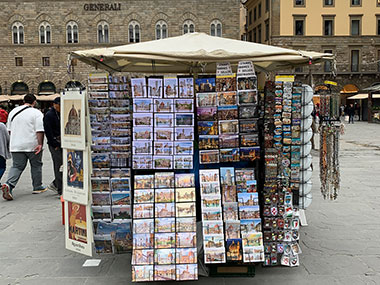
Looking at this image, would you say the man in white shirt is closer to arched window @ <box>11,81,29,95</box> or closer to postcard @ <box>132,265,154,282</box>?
postcard @ <box>132,265,154,282</box>

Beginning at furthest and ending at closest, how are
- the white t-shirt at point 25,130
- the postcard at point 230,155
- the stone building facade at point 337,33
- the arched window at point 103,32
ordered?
1. the stone building facade at point 337,33
2. the arched window at point 103,32
3. the white t-shirt at point 25,130
4. the postcard at point 230,155

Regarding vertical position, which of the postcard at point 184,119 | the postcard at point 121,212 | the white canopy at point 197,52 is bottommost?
the postcard at point 121,212

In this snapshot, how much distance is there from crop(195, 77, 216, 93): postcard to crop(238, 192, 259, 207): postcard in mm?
1083

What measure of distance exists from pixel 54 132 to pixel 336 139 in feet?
16.1

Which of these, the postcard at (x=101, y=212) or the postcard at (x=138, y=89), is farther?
the postcard at (x=101, y=212)

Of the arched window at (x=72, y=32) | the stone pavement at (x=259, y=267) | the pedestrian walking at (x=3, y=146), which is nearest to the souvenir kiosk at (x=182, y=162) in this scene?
the stone pavement at (x=259, y=267)

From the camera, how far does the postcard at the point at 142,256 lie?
3.78 m

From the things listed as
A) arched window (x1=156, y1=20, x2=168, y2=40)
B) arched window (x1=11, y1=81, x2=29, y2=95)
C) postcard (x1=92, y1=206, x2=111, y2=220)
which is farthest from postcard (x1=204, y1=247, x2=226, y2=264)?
arched window (x1=11, y1=81, x2=29, y2=95)

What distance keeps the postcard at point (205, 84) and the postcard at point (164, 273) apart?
67.9 inches

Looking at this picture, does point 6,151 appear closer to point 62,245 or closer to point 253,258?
point 62,245

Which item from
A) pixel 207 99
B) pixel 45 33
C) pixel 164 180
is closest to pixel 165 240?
pixel 164 180

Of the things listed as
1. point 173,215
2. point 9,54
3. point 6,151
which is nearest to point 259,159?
point 173,215

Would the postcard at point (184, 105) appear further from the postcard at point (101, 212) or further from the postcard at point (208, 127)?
the postcard at point (101, 212)

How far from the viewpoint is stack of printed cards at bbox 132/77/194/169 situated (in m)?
3.93
